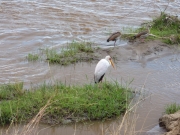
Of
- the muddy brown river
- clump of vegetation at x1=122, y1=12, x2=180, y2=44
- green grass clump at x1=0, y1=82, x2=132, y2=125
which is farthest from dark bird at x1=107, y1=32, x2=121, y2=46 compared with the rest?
green grass clump at x1=0, y1=82, x2=132, y2=125

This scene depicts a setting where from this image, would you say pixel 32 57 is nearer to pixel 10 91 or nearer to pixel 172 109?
pixel 10 91

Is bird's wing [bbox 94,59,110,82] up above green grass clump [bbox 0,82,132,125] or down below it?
above

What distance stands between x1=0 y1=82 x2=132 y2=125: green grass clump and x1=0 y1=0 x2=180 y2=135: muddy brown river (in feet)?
0.55

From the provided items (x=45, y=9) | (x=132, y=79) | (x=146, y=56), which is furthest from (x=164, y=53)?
(x=45, y=9)

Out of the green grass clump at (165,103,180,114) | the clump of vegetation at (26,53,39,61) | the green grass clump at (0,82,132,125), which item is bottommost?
the green grass clump at (165,103,180,114)

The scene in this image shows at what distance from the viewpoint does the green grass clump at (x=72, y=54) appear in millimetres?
7927

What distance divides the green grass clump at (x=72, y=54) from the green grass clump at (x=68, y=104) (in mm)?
1421

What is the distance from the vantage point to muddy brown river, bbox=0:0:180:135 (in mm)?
6293

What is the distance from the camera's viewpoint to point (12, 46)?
9031mm

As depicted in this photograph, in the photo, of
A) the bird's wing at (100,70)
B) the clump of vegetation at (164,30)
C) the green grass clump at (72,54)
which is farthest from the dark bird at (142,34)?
the bird's wing at (100,70)

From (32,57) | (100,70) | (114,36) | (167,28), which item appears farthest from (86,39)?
(100,70)

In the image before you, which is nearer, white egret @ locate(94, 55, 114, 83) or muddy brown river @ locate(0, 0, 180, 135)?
muddy brown river @ locate(0, 0, 180, 135)

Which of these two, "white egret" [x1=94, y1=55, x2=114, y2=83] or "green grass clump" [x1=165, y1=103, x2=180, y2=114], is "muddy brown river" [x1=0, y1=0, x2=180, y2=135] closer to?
"green grass clump" [x1=165, y1=103, x2=180, y2=114]

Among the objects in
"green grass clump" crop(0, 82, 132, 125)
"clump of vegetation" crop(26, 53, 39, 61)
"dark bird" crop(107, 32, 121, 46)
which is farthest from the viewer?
"dark bird" crop(107, 32, 121, 46)
